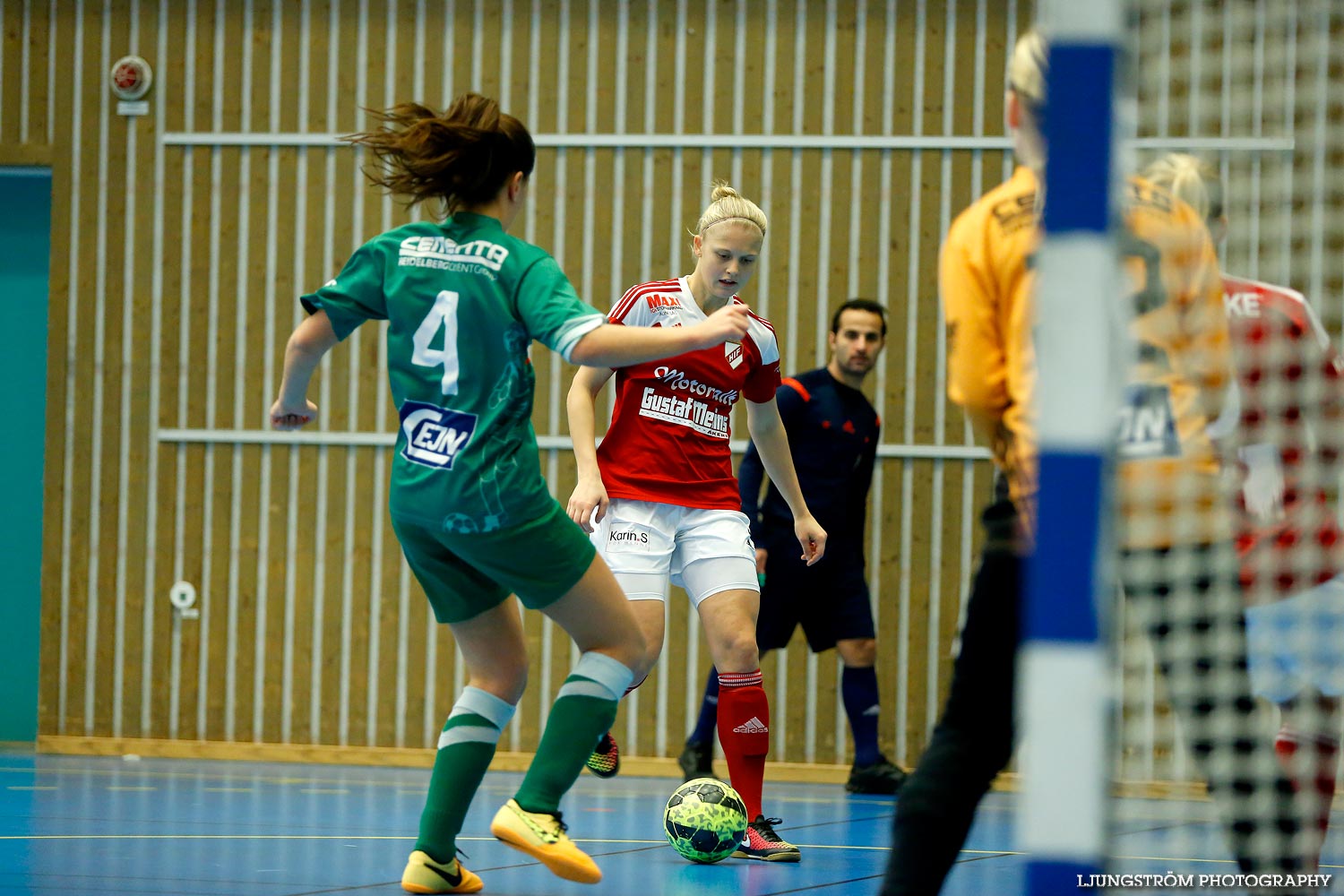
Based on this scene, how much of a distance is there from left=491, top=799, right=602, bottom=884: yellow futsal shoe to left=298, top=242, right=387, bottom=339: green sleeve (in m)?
1.21

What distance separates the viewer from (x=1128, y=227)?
7.82 ft

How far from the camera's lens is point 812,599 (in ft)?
22.8

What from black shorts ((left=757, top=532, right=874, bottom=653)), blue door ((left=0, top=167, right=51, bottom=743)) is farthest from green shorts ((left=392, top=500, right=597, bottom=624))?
blue door ((left=0, top=167, right=51, bottom=743))

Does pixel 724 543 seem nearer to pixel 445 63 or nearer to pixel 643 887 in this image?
pixel 643 887

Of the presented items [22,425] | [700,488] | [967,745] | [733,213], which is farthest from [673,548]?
[22,425]

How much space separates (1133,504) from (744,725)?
2.28 m

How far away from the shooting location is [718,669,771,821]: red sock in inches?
180

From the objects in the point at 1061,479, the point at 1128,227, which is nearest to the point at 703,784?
the point at 1128,227

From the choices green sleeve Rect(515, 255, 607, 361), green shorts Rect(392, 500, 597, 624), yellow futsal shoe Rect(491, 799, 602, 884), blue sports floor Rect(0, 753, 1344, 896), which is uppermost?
green sleeve Rect(515, 255, 607, 361)

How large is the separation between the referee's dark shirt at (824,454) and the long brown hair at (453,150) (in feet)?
11.5

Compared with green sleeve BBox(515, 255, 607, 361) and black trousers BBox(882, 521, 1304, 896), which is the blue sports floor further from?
green sleeve BBox(515, 255, 607, 361)

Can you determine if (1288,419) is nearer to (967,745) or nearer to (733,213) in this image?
(967,745)

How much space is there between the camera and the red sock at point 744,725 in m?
4.56

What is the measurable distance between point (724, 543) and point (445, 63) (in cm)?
463
